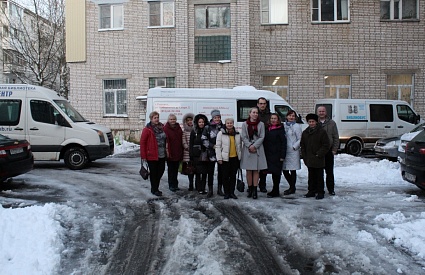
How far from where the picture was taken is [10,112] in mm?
11555

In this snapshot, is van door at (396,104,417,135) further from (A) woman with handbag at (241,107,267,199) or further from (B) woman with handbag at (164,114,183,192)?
(B) woman with handbag at (164,114,183,192)

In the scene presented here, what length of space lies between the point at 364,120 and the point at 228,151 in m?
10.0

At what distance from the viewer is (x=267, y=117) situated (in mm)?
8070

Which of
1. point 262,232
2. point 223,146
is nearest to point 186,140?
point 223,146

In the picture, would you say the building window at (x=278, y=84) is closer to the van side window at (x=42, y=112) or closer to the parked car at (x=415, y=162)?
the van side window at (x=42, y=112)

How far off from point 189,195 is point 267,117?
2220mm

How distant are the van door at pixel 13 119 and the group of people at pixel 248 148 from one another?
18.0ft

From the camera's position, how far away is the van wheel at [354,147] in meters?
15.8

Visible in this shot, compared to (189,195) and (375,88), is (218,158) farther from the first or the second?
(375,88)

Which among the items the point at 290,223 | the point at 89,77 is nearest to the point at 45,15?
the point at 89,77

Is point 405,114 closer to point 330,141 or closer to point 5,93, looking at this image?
point 330,141

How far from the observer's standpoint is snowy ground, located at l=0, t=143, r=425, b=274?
15.3 feet

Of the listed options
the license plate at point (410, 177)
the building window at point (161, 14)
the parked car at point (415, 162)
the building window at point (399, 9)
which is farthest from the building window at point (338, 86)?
the license plate at point (410, 177)

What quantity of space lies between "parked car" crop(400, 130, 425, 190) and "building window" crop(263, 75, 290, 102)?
11.9 metres
